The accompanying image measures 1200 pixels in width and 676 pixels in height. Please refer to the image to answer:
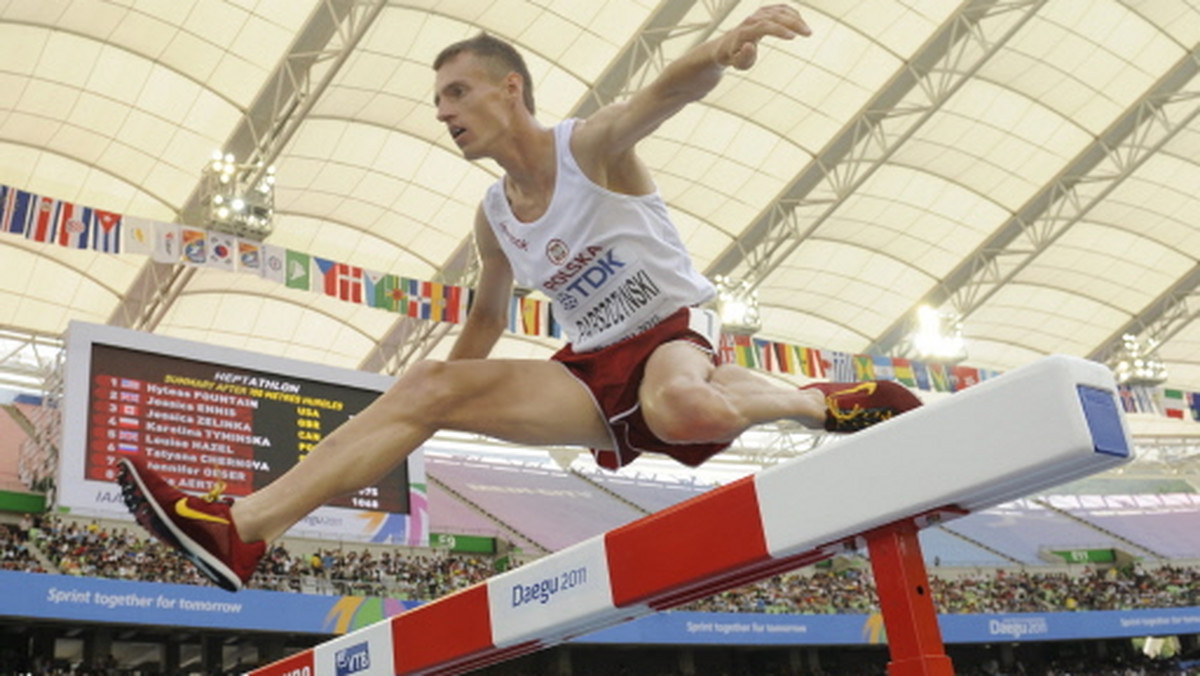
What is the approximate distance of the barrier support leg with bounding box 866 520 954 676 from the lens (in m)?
2.40

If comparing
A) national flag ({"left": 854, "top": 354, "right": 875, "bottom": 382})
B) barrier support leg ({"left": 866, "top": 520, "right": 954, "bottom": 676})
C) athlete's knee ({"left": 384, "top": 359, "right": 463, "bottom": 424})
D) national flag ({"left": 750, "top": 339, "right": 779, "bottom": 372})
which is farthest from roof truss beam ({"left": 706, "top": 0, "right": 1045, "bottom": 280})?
barrier support leg ({"left": 866, "top": 520, "right": 954, "bottom": 676})

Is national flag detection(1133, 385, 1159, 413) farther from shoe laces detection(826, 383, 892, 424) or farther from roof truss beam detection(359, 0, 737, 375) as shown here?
shoe laces detection(826, 383, 892, 424)

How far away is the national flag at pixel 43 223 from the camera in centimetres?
1589

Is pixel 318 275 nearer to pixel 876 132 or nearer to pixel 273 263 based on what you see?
pixel 273 263

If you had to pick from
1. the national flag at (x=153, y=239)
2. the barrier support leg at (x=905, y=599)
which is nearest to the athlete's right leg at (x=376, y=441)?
the barrier support leg at (x=905, y=599)

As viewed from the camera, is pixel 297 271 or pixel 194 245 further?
pixel 297 271

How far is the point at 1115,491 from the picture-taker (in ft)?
123

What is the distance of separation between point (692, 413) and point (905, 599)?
704 millimetres

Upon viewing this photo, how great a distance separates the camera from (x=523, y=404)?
126 inches

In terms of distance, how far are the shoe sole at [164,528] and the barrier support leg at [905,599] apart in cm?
147

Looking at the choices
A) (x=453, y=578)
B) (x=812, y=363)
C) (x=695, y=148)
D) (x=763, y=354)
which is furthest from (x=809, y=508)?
(x=812, y=363)

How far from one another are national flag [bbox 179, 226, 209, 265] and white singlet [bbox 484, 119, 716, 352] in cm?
1528

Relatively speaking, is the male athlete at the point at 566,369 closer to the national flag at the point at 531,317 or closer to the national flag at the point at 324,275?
the national flag at the point at 324,275

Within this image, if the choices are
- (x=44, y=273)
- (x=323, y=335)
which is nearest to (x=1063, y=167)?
(x=323, y=335)
